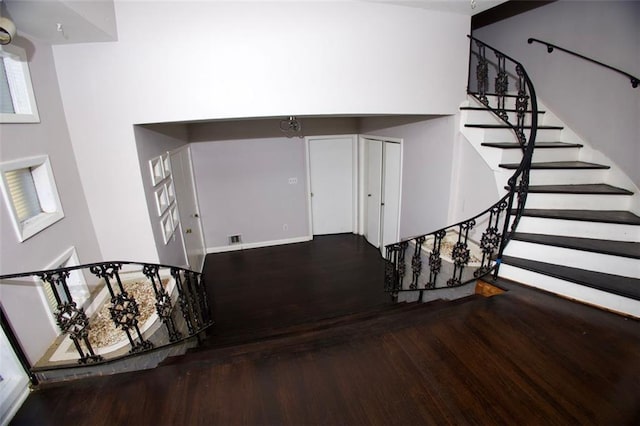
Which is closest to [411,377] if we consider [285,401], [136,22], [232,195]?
[285,401]

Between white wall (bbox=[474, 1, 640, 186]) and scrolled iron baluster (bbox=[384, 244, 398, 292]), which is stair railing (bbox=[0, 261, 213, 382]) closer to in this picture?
scrolled iron baluster (bbox=[384, 244, 398, 292])

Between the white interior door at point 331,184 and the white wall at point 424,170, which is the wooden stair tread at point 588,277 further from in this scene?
the white interior door at point 331,184

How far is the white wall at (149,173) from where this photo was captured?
2734mm

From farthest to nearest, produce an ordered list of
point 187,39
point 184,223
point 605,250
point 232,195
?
point 232,195, point 184,223, point 187,39, point 605,250

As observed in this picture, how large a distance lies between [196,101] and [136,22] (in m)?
0.76

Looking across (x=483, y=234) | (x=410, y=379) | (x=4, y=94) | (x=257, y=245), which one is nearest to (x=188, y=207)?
(x=257, y=245)

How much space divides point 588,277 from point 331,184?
426 centimetres

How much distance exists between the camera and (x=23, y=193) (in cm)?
202

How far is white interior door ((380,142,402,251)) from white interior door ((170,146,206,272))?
3378mm

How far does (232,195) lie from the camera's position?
5281 millimetres

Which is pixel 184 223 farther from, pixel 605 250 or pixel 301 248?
pixel 605 250

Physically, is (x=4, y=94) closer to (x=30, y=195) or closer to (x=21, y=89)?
(x=21, y=89)

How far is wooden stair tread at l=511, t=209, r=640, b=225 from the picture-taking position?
8.15 feet

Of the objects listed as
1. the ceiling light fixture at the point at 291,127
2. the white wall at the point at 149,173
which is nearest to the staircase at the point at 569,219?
the ceiling light fixture at the point at 291,127
